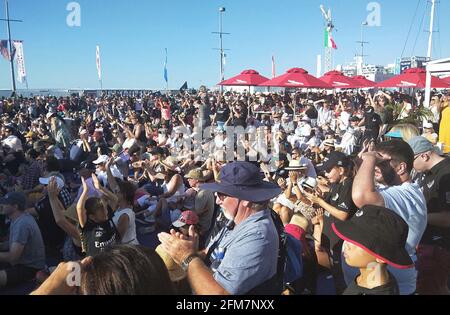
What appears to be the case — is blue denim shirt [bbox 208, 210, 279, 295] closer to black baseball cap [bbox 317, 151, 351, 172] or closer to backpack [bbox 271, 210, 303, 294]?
backpack [bbox 271, 210, 303, 294]

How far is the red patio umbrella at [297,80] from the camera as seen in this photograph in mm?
12491

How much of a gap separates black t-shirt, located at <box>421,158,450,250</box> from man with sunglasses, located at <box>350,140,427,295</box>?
0.75m

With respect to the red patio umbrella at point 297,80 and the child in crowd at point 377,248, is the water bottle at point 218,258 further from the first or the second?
the red patio umbrella at point 297,80

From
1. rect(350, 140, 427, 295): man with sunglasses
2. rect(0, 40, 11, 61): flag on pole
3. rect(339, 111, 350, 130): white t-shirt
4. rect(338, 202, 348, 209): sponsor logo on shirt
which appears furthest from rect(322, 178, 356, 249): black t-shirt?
rect(0, 40, 11, 61): flag on pole

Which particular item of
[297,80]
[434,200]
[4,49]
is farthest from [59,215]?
[4,49]

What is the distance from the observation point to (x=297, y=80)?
12664 mm

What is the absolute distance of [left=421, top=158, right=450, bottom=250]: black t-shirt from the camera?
9.87ft

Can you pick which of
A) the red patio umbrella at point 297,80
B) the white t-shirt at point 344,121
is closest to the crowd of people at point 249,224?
the white t-shirt at point 344,121

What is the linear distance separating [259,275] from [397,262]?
684 millimetres

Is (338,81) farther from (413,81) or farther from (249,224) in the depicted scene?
(249,224)

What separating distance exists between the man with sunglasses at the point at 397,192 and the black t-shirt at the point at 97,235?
2.33m

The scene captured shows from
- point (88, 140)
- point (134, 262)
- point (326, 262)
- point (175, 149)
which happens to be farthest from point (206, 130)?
point (134, 262)

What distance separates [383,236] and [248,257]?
26.8 inches
